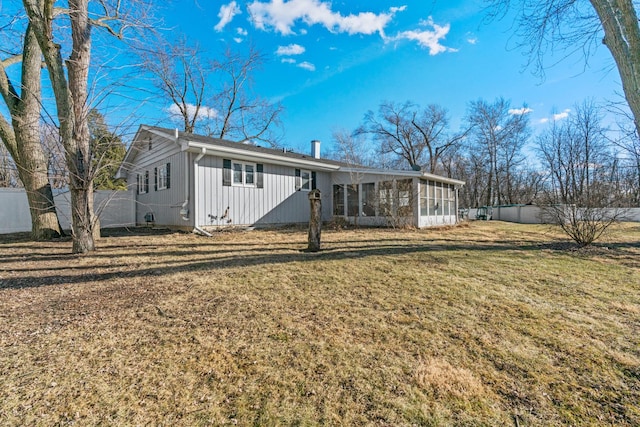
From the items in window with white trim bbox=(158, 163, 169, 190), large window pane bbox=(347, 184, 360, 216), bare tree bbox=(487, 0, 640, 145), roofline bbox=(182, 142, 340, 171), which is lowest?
large window pane bbox=(347, 184, 360, 216)

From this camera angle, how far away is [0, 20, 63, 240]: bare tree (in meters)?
7.40

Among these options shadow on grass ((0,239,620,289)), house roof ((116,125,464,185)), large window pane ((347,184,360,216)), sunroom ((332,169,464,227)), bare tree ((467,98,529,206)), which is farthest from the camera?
bare tree ((467,98,529,206))

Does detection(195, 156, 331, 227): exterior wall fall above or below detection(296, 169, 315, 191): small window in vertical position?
below

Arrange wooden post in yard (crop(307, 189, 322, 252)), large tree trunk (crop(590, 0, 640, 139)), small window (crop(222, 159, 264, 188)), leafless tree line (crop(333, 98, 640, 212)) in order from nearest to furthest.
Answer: large tree trunk (crop(590, 0, 640, 139)) → wooden post in yard (crop(307, 189, 322, 252)) → small window (crop(222, 159, 264, 188)) → leafless tree line (crop(333, 98, 640, 212))

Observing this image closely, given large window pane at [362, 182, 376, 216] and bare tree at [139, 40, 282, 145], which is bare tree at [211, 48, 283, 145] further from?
large window pane at [362, 182, 376, 216]

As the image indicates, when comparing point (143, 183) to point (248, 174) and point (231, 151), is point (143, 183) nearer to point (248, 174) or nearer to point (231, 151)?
point (248, 174)

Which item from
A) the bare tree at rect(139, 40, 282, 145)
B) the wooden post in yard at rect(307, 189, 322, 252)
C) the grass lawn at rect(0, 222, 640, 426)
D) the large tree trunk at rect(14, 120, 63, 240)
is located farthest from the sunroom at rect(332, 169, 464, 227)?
the bare tree at rect(139, 40, 282, 145)

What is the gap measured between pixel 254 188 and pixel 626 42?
973 centimetres

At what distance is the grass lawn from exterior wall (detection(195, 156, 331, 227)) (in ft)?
16.6

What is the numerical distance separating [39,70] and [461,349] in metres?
11.4

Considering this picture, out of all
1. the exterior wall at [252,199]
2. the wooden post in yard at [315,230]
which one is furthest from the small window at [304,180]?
the wooden post in yard at [315,230]

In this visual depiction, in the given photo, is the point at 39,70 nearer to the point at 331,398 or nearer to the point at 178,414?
the point at 178,414

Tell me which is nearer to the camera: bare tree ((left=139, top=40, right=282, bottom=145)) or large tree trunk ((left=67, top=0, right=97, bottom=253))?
large tree trunk ((left=67, top=0, right=97, bottom=253))

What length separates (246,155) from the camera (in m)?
10.2
